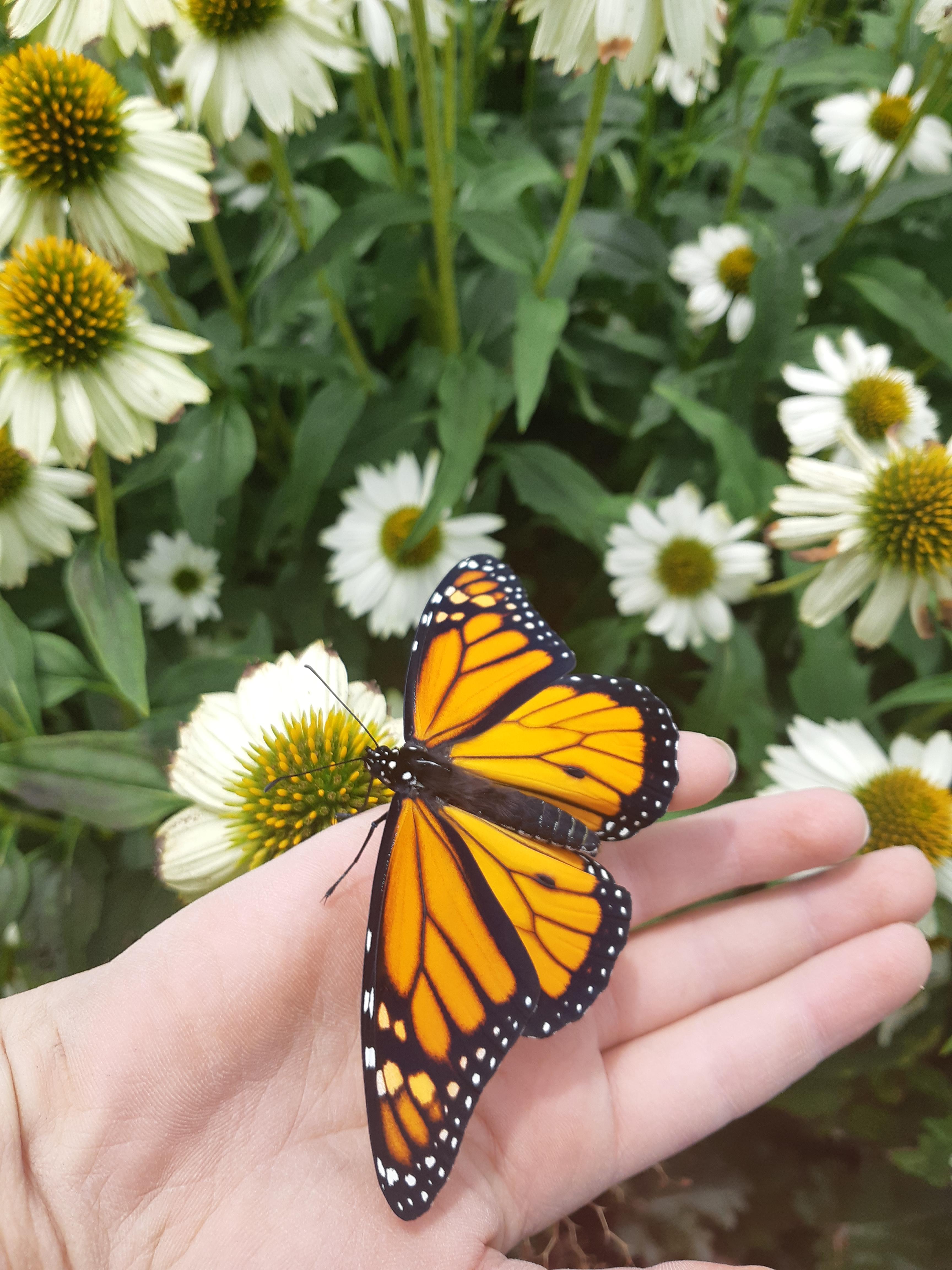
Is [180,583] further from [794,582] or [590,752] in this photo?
[794,582]

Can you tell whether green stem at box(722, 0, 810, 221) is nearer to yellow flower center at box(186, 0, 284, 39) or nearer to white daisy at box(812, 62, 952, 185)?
white daisy at box(812, 62, 952, 185)

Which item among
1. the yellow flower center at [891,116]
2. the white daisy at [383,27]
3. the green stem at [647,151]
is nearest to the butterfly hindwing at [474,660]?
the white daisy at [383,27]

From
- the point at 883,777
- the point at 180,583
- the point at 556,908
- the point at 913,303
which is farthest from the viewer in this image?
the point at 180,583

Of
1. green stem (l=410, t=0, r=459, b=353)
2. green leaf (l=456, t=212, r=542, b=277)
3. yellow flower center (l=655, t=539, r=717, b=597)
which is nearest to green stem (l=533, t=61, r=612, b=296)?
green leaf (l=456, t=212, r=542, b=277)

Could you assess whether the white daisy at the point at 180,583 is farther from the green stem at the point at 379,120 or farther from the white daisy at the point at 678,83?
the white daisy at the point at 678,83

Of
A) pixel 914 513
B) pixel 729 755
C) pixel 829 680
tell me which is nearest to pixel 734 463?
pixel 914 513

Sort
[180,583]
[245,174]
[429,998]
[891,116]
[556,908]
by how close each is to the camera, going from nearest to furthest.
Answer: [429,998] → [556,908] → [891,116] → [180,583] → [245,174]
